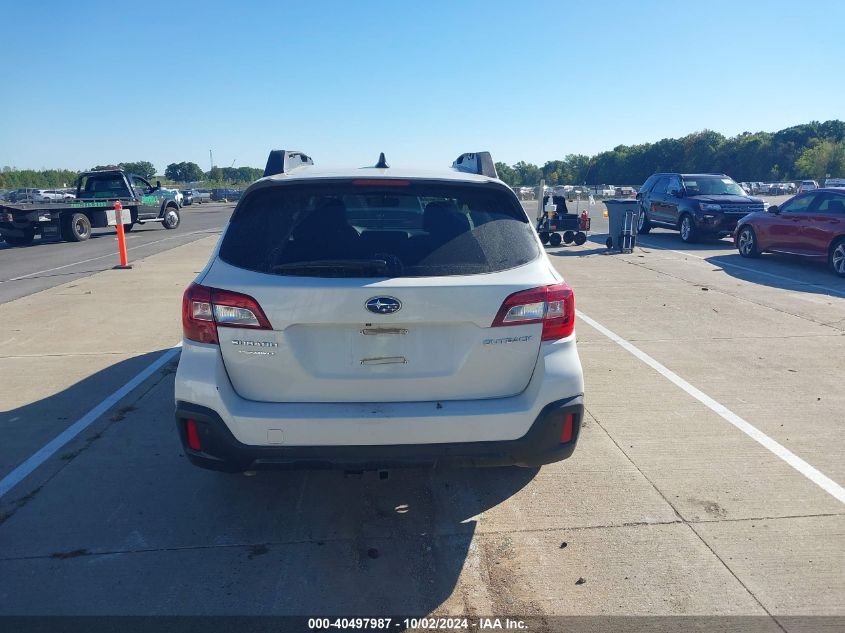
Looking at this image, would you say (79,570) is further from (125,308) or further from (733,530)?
(125,308)

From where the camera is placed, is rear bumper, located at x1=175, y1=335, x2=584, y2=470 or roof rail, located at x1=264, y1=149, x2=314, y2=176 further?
roof rail, located at x1=264, y1=149, x2=314, y2=176

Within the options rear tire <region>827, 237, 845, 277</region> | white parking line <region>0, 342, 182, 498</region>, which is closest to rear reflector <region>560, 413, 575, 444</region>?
white parking line <region>0, 342, 182, 498</region>

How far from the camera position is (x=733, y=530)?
363cm

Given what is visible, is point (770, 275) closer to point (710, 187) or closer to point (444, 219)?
point (710, 187)

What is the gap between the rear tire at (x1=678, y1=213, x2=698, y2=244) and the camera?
1790 cm

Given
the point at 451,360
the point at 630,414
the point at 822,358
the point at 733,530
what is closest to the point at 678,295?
the point at 822,358

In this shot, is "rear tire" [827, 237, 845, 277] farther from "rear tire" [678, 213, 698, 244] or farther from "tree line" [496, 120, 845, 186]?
"tree line" [496, 120, 845, 186]

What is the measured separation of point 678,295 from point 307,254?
850cm

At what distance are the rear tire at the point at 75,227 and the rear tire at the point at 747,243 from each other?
19440 millimetres

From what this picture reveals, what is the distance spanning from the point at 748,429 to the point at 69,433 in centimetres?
511

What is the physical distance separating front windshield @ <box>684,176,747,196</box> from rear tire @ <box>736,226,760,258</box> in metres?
3.74

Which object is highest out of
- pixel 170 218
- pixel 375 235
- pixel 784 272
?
pixel 375 235

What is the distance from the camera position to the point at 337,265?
3.19 meters

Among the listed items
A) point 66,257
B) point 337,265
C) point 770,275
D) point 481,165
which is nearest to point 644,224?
point 770,275
